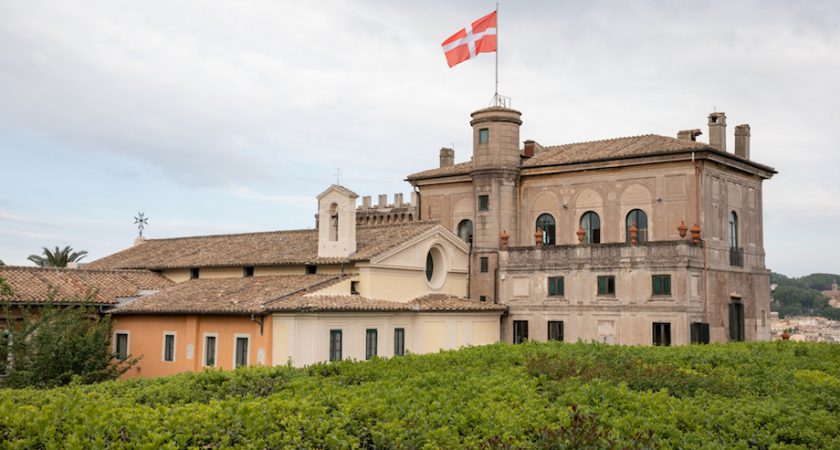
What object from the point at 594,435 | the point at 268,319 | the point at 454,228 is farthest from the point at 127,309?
the point at 594,435

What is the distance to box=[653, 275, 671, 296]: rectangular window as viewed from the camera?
35438mm

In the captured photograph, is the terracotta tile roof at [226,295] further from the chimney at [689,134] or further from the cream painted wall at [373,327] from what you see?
the chimney at [689,134]

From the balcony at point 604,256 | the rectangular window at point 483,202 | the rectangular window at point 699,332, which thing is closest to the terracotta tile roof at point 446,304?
the balcony at point 604,256

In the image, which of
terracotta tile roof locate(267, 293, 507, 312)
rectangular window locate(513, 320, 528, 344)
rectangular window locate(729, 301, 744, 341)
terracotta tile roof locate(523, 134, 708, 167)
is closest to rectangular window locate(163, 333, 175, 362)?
terracotta tile roof locate(267, 293, 507, 312)

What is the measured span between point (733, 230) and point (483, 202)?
12.1m

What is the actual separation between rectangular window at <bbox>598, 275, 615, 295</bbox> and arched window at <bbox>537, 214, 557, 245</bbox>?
4.24m

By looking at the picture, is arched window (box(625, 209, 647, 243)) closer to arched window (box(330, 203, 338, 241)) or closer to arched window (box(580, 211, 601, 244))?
arched window (box(580, 211, 601, 244))

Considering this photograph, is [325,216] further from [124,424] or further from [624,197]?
[124,424]

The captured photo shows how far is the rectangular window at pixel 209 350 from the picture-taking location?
33.2 meters

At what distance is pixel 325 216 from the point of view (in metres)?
37.0

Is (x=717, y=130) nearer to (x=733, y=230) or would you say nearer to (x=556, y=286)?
(x=733, y=230)

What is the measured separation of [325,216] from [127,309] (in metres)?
9.39

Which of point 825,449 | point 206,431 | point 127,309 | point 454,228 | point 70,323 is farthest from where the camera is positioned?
point 454,228

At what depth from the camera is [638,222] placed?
126 ft
